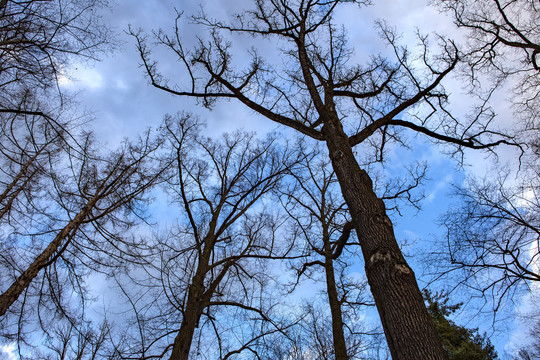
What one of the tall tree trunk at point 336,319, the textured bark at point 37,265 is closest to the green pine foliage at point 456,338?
the tall tree trunk at point 336,319

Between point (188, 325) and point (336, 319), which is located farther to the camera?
point (336, 319)

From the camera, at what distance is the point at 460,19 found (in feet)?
29.1

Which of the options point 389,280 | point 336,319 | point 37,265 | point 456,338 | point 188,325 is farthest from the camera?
point 456,338

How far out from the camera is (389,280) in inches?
115

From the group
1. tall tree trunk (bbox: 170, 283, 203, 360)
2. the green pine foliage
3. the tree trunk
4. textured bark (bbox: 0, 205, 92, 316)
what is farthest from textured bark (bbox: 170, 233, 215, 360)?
the green pine foliage

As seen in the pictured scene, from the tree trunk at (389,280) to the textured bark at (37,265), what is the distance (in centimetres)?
569

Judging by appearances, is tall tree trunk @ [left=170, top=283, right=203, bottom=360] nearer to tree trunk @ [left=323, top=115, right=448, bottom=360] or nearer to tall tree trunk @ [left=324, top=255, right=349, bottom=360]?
tall tree trunk @ [left=324, top=255, right=349, bottom=360]

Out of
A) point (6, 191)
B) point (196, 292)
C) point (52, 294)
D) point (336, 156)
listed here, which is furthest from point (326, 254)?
point (6, 191)

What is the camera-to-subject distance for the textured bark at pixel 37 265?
512cm

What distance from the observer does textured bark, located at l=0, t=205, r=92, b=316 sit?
512cm

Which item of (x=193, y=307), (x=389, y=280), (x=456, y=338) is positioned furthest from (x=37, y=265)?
(x=456, y=338)

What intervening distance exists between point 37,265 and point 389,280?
6.26 metres

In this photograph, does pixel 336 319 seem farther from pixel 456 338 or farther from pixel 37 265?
pixel 456 338

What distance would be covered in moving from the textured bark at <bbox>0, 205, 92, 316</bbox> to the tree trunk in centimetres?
569
